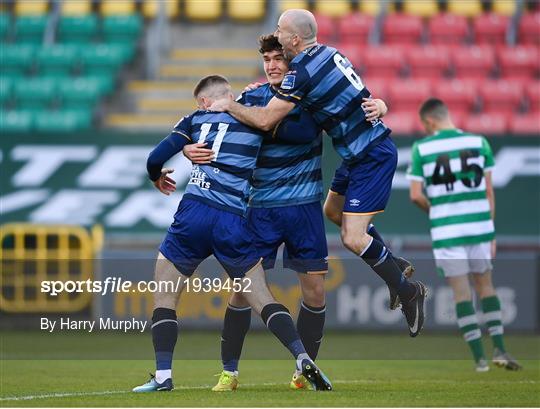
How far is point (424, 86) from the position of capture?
58.9 feet

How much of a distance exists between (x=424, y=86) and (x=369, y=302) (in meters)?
5.16

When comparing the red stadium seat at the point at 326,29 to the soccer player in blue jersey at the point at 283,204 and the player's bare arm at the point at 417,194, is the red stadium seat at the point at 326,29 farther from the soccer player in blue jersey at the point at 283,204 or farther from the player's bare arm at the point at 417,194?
the soccer player in blue jersey at the point at 283,204

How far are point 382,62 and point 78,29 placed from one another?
15.7ft

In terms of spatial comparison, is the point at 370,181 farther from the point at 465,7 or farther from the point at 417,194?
the point at 465,7

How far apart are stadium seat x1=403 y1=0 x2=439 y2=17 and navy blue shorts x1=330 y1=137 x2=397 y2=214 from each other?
12408mm

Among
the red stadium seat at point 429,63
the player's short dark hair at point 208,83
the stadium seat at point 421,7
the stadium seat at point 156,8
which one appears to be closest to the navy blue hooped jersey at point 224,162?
the player's short dark hair at point 208,83

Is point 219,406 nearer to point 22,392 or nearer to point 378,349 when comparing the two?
point 22,392

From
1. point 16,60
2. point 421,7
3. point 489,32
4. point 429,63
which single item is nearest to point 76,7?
point 16,60

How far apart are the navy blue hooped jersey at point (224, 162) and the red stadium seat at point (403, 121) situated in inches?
365

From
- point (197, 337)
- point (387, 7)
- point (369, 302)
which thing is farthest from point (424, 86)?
point (197, 337)

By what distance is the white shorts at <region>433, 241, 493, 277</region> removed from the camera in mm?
9922

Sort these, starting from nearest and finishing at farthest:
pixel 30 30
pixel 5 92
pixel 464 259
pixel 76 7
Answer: pixel 464 259 < pixel 5 92 < pixel 30 30 < pixel 76 7

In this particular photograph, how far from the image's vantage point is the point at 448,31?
1936 cm

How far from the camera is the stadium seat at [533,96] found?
18.0 m
